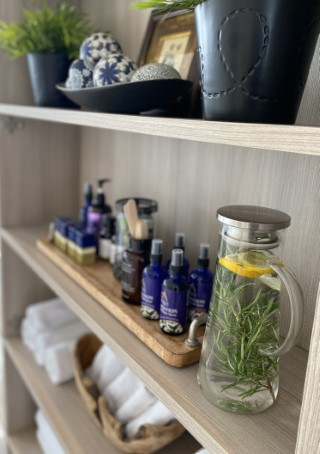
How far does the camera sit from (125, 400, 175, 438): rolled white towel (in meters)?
0.96

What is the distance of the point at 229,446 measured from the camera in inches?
20.9

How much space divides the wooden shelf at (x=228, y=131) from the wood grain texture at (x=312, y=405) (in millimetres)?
167

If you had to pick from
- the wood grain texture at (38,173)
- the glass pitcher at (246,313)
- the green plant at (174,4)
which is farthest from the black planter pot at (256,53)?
the wood grain texture at (38,173)

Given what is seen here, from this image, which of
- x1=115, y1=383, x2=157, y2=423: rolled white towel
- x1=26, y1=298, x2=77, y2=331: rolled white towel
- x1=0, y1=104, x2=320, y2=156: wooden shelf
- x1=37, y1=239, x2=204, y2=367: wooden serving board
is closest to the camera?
x1=0, y1=104, x2=320, y2=156: wooden shelf

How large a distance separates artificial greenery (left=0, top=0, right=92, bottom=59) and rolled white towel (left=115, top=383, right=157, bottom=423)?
3.01 ft

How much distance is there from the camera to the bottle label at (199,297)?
78 cm

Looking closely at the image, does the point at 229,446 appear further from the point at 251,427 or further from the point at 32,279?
the point at 32,279

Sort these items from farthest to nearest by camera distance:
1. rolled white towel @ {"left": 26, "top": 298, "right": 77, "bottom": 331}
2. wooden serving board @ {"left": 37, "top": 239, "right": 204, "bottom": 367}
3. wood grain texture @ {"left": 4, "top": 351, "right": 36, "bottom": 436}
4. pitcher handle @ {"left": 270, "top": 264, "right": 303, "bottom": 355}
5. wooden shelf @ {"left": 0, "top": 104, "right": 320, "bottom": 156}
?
wood grain texture @ {"left": 4, "top": 351, "right": 36, "bottom": 436}, rolled white towel @ {"left": 26, "top": 298, "right": 77, "bottom": 331}, wooden serving board @ {"left": 37, "top": 239, "right": 204, "bottom": 367}, pitcher handle @ {"left": 270, "top": 264, "right": 303, "bottom": 355}, wooden shelf @ {"left": 0, "top": 104, "right": 320, "bottom": 156}

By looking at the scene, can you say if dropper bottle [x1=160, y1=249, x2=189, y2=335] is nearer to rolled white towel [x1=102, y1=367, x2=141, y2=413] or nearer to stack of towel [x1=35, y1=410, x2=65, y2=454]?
rolled white towel [x1=102, y1=367, x2=141, y2=413]

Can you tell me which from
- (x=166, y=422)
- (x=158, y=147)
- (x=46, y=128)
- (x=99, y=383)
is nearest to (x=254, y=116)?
(x=158, y=147)

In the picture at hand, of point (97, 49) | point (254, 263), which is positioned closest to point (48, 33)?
point (97, 49)

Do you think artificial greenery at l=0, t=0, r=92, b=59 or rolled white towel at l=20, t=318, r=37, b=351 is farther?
rolled white towel at l=20, t=318, r=37, b=351

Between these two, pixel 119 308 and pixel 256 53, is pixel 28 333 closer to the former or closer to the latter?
pixel 119 308

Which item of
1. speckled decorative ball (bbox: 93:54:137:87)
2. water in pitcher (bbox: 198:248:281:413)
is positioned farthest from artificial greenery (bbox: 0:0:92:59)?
water in pitcher (bbox: 198:248:281:413)
